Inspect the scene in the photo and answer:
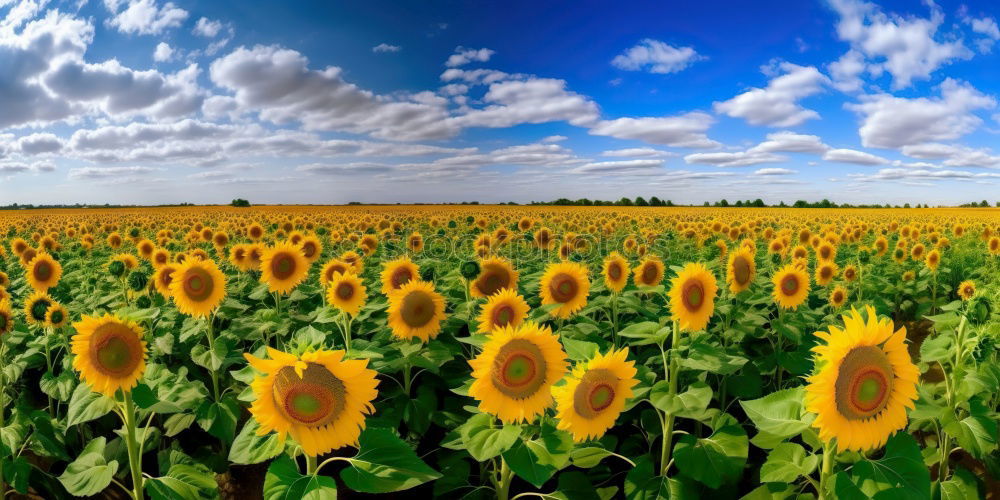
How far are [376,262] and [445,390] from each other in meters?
4.91

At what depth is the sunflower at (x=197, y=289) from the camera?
5.96 metres

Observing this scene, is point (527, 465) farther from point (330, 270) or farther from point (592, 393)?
point (330, 270)

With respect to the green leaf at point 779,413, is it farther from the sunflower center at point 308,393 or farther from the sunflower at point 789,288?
the sunflower at point 789,288

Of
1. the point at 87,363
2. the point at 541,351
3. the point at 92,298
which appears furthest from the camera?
the point at 92,298

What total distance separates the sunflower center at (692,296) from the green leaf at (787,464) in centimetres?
127

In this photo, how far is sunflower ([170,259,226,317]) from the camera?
596cm

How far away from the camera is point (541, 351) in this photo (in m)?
3.37

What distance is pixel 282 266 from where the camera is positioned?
283 inches

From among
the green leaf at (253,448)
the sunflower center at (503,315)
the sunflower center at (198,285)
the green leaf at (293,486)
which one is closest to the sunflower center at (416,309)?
the sunflower center at (503,315)

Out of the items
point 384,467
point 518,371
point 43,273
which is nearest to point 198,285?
point 384,467

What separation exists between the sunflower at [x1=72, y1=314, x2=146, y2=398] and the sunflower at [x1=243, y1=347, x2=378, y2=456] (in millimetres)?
1491

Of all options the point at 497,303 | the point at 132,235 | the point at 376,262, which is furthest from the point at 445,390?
the point at 132,235

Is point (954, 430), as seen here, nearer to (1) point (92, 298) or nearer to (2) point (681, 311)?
(2) point (681, 311)

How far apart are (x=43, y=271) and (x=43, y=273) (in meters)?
0.03
